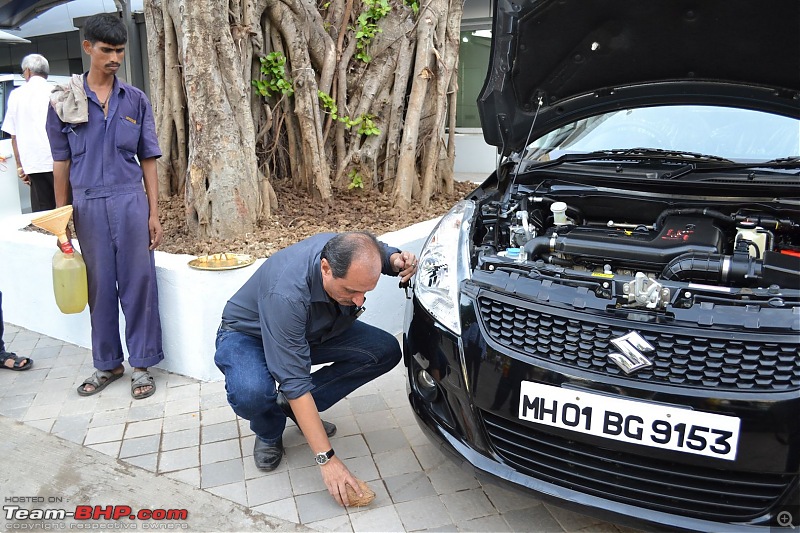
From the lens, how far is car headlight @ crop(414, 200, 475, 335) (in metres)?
2.39

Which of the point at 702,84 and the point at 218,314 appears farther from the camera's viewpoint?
the point at 218,314

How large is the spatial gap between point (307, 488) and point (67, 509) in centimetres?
95

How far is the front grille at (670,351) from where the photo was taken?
186 centimetres

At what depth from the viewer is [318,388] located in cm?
295

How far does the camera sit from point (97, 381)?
143 inches

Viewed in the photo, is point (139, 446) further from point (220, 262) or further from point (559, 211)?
point (559, 211)

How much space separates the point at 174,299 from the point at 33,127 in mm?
3423

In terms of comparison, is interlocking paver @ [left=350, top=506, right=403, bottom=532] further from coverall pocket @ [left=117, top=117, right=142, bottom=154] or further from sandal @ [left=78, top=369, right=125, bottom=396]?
coverall pocket @ [left=117, top=117, right=142, bottom=154]

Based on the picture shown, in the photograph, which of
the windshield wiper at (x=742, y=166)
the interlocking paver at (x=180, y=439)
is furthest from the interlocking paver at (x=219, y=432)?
the windshield wiper at (x=742, y=166)

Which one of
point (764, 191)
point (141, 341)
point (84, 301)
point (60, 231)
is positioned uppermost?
point (764, 191)

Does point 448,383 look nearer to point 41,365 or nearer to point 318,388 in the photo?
point 318,388

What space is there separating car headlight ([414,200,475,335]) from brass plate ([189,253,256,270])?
1.35m

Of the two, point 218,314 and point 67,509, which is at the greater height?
point 218,314

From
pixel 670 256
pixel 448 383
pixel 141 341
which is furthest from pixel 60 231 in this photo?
pixel 670 256
